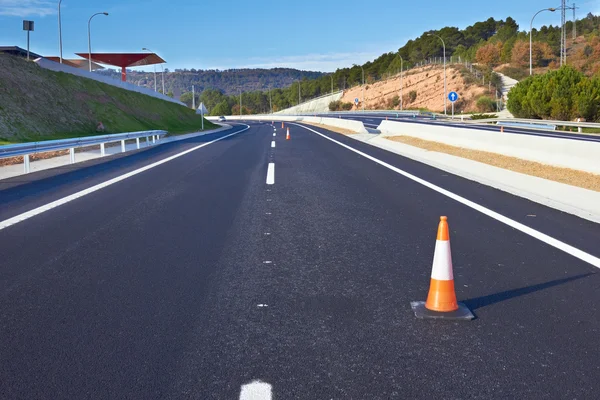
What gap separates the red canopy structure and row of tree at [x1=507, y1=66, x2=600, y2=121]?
43660 mm

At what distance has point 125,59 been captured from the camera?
73938mm

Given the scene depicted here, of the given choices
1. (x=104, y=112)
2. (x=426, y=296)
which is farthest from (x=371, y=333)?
(x=104, y=112)

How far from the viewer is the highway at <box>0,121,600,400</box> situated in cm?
374

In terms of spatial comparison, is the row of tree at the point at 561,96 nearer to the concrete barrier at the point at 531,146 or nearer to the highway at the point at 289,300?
the concrete barrier at the point at 531,146

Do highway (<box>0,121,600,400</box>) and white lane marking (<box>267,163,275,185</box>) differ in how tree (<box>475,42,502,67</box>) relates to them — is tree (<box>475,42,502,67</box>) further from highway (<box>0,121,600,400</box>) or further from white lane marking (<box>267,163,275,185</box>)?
highway (<box>0,121,600,400</box>)

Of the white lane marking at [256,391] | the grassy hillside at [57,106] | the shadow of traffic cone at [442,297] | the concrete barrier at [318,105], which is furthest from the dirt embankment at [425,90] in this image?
the white lane marking at [256,391]

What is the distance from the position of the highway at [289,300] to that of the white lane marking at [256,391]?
14mm

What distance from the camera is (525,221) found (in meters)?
8.89

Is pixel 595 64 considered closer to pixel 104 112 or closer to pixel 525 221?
pixel 104 112

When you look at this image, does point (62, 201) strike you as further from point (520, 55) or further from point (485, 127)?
point (520, 55)

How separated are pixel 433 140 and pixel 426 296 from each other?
2358 cm

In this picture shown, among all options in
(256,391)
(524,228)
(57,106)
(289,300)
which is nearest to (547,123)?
(57,106)

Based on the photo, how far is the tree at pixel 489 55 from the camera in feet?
360

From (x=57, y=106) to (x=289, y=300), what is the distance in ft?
117
